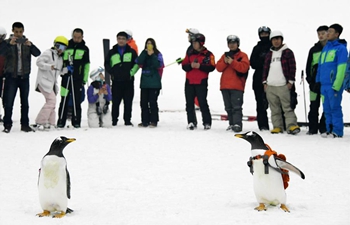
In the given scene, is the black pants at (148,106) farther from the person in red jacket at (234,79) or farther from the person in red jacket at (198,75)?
the person in red jacket at (234,79)

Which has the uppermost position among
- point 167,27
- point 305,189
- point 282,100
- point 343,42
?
point 167,27

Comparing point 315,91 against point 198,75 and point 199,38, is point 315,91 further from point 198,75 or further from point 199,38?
point 199,38

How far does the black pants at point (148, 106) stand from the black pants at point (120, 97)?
0.94 feet

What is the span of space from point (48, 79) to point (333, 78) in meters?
4.82

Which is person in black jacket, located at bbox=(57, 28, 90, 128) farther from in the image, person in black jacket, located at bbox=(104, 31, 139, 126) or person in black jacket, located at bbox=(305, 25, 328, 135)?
person in black jacket, located at bbox=(305, 25, 328, 135)

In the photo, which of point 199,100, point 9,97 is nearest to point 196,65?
point 199,100

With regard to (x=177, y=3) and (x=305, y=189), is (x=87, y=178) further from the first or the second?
(x=177, y=3)

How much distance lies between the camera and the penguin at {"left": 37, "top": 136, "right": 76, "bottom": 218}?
4.55 meters

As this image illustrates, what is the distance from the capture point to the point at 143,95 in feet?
34.9

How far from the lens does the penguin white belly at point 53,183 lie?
14.9 feet

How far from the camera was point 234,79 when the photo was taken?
32.4 feet

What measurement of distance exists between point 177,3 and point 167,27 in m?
3.33

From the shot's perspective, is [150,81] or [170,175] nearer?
[170,175]

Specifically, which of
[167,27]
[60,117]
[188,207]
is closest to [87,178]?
[188,207]
